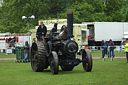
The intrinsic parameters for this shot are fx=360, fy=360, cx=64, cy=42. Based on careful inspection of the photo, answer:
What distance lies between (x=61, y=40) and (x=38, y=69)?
1.94m

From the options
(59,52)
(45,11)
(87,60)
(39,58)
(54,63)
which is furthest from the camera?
(45,11)

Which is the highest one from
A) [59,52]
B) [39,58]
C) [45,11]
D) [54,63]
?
[45,11]

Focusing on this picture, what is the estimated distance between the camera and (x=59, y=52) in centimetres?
1650

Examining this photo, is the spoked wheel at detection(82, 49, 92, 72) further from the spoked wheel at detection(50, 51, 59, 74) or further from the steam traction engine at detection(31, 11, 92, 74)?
the spoked wheel at detection(50, 51, 59, 74)

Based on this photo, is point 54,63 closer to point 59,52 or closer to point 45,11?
point 59,52

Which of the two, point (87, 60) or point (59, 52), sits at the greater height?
point (59, 52)

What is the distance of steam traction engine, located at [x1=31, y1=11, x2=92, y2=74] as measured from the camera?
16000 millimetres

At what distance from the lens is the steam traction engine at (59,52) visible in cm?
1600

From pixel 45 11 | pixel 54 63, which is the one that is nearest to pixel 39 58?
pixel 54 63

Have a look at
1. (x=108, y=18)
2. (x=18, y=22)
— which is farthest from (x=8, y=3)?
(x=108, y=18)

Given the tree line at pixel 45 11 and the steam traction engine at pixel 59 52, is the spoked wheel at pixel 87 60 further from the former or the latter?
the tree line at pixel 45 11

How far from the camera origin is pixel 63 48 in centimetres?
1614

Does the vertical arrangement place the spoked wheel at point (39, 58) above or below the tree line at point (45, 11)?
below

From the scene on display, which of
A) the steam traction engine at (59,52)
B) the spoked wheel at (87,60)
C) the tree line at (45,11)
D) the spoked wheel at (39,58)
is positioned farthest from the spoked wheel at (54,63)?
the tree line at (45,11)
